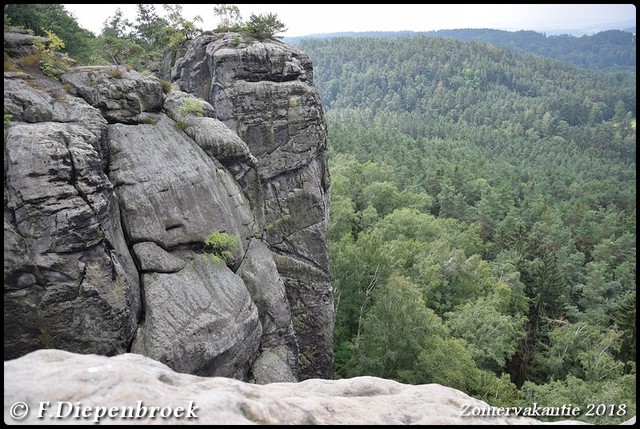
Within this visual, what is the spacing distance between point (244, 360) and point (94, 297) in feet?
20.2

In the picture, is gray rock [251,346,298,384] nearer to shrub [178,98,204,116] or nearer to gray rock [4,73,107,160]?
gray rock [4,73,107,160]

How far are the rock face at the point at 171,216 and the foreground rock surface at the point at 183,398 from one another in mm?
3688

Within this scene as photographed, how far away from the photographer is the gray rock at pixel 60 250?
36.7ft

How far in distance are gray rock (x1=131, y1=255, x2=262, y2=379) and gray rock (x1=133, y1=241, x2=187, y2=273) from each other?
203 mm

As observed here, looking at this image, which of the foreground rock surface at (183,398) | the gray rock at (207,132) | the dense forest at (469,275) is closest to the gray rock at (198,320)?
the foreground rock surface at (183,398)

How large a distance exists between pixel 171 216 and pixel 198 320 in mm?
3576

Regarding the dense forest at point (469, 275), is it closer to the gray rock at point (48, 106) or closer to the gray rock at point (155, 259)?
the gray rock at point (48, 106)

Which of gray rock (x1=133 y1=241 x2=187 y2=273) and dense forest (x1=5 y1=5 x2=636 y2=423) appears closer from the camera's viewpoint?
gray rock (x1=133 y1=241 x2=187 y2=273)

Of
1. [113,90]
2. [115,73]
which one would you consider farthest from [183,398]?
[115,73]

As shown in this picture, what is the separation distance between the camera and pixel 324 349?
2252 cm

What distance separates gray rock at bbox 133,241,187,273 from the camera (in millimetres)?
13914

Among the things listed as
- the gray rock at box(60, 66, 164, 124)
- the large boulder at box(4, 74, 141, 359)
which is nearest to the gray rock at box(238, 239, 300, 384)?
the large boulder at box(4, 74, 141, 359)

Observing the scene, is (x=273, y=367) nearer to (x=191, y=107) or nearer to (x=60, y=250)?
(x=60, y=250)

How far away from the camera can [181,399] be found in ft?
24.7
